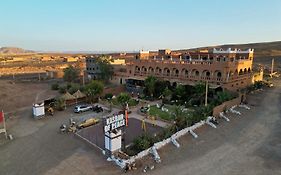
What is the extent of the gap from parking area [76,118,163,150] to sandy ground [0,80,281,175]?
38.7 inches

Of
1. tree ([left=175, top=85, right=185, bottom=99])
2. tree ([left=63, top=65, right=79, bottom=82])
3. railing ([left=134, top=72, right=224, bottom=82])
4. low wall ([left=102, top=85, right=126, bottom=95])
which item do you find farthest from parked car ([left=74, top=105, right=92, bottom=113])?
tree ([left=63, top=65, right=79, bottom=82])

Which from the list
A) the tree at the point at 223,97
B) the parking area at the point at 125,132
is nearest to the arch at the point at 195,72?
the tree at the point at 223,97

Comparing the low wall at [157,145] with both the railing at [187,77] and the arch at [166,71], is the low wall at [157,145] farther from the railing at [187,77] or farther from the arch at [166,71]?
the arch at [166,71]

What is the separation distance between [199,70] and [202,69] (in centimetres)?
55

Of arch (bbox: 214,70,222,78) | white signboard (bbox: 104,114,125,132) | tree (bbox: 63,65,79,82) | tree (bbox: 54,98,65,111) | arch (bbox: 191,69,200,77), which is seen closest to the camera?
white signboard (bbox: 104,114,125,132)

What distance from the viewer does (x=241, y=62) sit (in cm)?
3922

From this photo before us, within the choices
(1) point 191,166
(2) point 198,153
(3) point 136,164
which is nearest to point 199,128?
(2) point 198,153

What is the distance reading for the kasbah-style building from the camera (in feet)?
118

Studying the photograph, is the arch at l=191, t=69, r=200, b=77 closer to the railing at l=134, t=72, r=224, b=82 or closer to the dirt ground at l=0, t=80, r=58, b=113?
the railing at l=134, t=72, r=224, b=82

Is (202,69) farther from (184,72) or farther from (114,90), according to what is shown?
(114,90)

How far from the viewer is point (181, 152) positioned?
18547 mm

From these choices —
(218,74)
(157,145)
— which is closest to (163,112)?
(157,145)

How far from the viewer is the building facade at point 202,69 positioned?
3591cm

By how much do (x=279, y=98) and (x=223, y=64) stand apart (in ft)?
32.3
